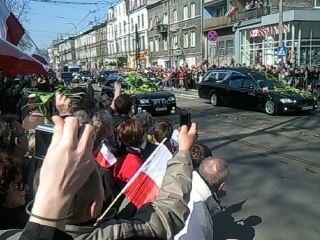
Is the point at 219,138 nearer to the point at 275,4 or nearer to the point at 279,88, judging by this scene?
the point at 279,88

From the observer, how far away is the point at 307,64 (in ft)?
103

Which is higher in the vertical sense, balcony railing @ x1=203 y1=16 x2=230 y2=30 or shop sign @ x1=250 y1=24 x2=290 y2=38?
balcony railing @ x1=203 y1=16 x2=230 y2=30

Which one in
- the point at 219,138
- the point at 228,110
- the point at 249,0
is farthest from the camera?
the point at 249,0

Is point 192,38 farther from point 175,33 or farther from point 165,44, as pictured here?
point 165,44

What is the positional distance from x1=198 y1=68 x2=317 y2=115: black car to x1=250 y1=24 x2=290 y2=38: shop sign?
42.6 ft

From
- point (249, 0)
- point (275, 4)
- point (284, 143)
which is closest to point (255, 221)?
point (284, 143)

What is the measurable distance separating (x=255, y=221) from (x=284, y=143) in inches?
209

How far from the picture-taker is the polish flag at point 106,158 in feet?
12.8

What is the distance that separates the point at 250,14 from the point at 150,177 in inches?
1433

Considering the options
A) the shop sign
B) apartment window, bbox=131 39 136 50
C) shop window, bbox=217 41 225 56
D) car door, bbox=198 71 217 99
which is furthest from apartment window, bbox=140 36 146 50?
car door, bbox=198 71 217 99

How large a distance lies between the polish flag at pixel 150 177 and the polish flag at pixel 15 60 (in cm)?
307

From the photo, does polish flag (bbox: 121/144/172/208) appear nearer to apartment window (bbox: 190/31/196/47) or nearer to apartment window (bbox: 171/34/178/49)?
apartment window (bbox: 190/31/196/47)

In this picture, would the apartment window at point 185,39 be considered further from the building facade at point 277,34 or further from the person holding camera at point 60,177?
the person holding camera at point 60,177

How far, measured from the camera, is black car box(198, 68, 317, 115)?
15875 mm
